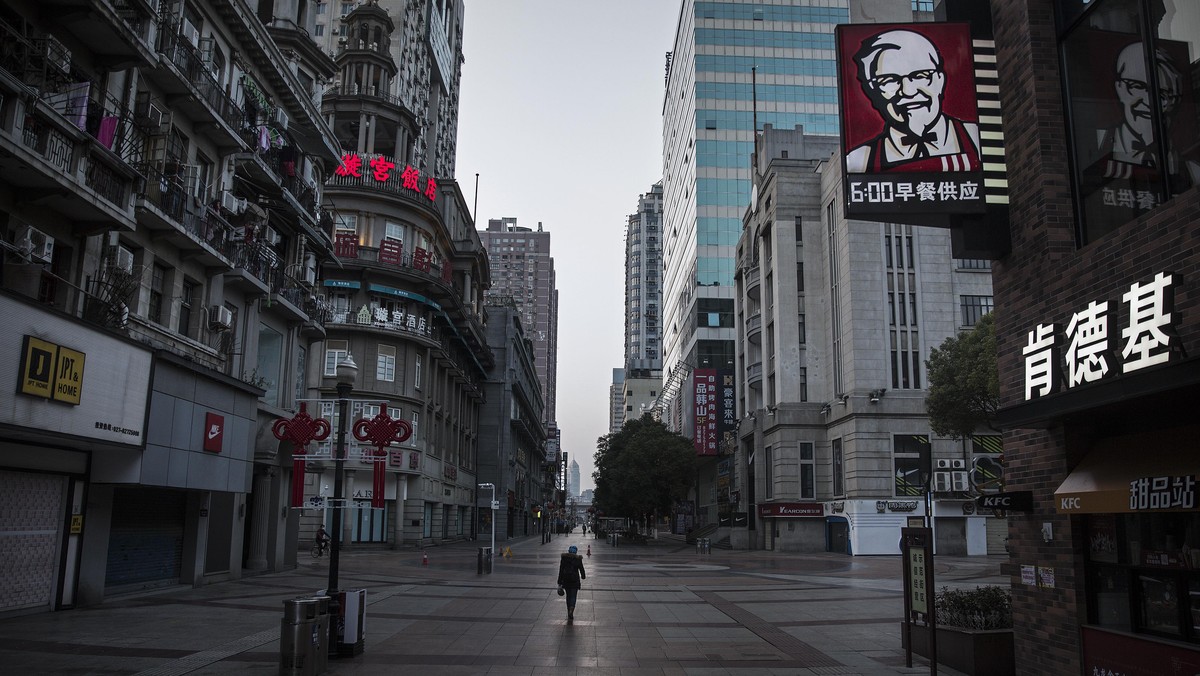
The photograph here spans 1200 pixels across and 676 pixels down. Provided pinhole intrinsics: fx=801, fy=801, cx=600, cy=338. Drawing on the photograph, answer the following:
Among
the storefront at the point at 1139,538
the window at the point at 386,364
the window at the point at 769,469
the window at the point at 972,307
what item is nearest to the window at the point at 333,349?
the window at the point at 386,364

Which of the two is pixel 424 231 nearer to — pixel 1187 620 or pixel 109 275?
pixel 109 275

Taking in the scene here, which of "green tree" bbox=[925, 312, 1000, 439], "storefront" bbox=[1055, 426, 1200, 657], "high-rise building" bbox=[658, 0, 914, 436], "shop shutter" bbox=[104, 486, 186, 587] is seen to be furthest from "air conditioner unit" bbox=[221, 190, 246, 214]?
"high-rise building" bbox=[658, 0, 914, 436]

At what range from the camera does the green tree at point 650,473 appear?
65.7m

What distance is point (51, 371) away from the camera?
14836mm

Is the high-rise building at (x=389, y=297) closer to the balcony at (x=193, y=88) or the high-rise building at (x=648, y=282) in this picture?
the balcony at (x=193, y=88)

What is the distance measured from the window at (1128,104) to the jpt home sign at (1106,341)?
1.33 metres

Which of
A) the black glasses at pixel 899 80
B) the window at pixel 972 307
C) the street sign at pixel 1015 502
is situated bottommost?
the street sign at pixel 1015 502

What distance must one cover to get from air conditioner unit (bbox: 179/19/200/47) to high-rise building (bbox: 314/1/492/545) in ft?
69.3

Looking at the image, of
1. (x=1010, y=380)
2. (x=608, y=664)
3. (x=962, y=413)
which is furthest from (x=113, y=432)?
(x=962, y=413)

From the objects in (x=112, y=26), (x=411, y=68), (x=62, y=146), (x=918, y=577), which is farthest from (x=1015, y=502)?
(x=411, y=68)

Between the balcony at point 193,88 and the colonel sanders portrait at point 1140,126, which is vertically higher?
the balcony at point 193,88

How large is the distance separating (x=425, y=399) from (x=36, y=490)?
3590 centimetres

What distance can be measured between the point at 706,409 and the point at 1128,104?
207 feet

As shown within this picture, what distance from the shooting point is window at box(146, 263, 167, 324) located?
69.9ft
